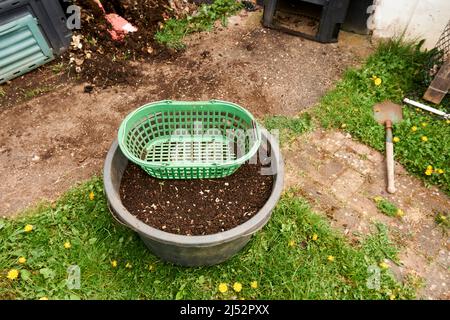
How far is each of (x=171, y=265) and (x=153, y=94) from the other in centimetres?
168

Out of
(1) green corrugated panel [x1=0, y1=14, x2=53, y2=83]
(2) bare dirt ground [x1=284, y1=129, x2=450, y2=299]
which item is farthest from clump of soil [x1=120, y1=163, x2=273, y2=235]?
(1) green corrugated panel [x1=0, y1=14, x2=53, y2=83]

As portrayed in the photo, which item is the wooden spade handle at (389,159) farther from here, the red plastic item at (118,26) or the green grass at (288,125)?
the red plastic item at (118,26)

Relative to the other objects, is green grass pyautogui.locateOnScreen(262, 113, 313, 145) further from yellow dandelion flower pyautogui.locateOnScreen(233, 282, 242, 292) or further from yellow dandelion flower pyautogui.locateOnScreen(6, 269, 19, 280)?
yellow dandelion flower pyautogui.locateOnScreen(6, 269, 19, 280)

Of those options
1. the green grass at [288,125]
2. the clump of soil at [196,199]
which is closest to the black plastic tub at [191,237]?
the clump of soil at [196,199]

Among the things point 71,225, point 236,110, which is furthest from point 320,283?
point 71,225

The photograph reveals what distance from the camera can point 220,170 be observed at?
2234 mm

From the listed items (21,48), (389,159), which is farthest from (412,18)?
(21,48)

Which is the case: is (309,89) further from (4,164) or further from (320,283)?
(4,164)

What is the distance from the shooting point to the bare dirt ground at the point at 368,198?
249 centimetres

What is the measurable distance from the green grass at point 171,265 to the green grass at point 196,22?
2.02 metres

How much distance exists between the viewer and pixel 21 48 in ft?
11.0

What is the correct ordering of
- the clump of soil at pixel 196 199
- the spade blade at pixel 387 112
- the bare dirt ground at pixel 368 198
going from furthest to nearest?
the spade blade at pixel 387 112
the bare dirt ground at pixel 368 198
the clump of soil at pixel 196 199

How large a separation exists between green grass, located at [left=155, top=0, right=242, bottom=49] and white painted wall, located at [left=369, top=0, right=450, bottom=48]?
160 cm

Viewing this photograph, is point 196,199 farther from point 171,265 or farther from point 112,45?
point 112,45
